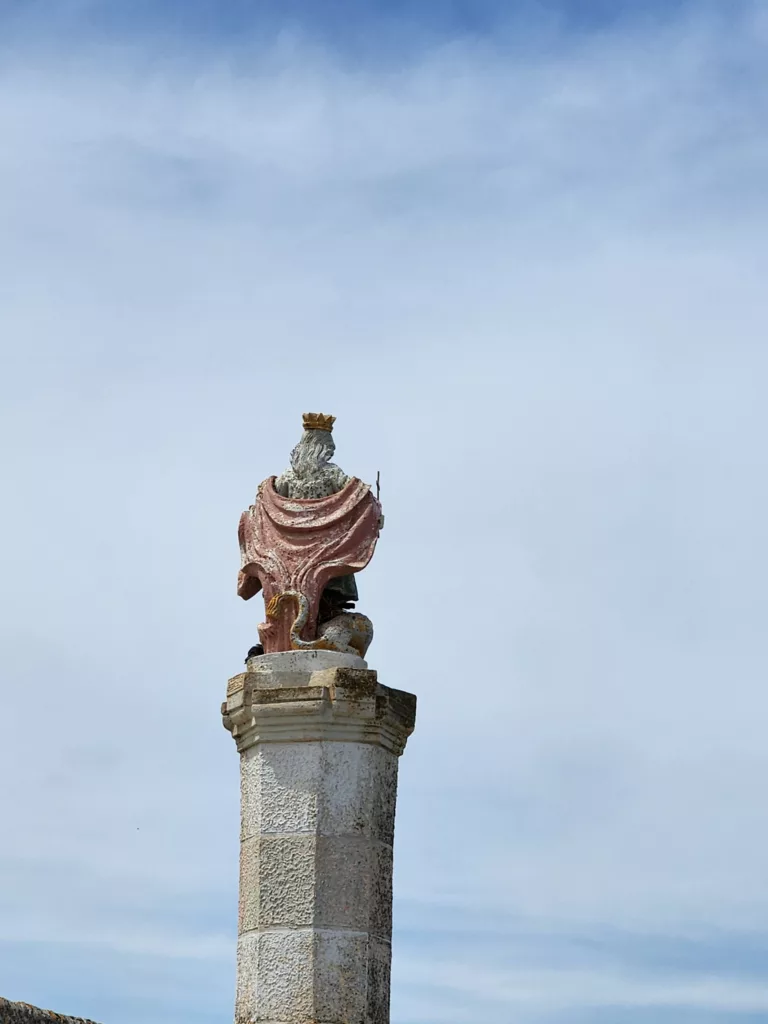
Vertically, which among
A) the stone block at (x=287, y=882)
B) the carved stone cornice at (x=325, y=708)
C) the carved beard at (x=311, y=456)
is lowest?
the stone block at (x=287, y=882)

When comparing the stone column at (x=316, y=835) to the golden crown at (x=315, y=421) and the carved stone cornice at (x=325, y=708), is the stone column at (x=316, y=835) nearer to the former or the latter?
the carved stone cornice at (x=325, y=708)

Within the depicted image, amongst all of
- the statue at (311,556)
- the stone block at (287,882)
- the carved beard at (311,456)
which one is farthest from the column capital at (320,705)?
the carved beard at (311,456)

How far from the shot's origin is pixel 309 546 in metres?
11.6

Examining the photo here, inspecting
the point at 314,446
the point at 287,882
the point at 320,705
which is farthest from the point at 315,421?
the point at 287,882

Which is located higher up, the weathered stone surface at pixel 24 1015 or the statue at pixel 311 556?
the statue at pixel 311 556

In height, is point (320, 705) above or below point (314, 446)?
below

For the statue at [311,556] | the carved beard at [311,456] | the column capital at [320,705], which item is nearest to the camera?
the column capital at [320,705]

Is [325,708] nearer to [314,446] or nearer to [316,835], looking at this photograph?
[316,835]

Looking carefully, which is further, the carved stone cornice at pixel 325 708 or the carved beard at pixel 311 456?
the carved beard at pixel 311 456

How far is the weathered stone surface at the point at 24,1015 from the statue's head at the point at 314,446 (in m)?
3.40

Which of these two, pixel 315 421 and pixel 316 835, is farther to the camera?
pixel 315 421

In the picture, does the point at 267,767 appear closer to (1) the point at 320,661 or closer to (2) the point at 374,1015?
(1) the point at 320,661

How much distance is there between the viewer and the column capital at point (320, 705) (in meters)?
11.1

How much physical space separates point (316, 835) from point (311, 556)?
5.31 ft
